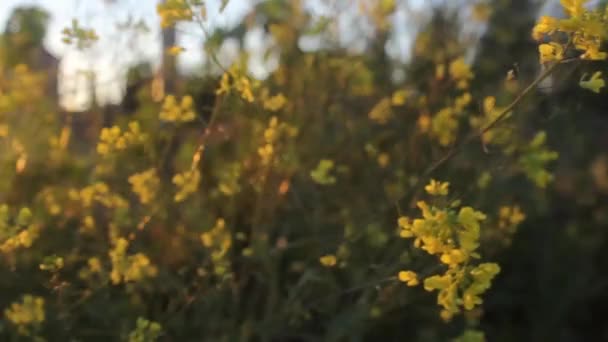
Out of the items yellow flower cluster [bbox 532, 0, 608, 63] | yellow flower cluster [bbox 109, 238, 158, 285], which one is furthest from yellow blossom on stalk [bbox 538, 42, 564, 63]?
yellow flower cluster [bbox 109, 238, 158, 285]

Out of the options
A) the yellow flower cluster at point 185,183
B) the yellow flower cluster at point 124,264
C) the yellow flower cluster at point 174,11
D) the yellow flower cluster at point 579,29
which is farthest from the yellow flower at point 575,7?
the yellow flower cluster at point 124,264

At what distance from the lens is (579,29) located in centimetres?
166

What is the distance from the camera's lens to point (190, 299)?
2277 mm

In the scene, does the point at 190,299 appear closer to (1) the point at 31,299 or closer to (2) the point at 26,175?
(1) the point at 31,299

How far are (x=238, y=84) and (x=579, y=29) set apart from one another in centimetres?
81

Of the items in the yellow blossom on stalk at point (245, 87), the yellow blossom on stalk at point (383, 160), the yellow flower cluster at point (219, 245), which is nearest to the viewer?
the yellow blossom on stalk at point (245, 87)

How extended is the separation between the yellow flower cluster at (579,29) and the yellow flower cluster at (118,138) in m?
1.08

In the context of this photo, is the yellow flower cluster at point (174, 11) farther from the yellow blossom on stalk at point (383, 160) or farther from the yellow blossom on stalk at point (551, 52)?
the yellow blossom on stalk at point (383, 160)

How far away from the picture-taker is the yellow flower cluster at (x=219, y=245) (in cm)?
227

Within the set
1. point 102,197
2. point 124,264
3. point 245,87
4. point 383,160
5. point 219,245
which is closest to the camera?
point 245,87

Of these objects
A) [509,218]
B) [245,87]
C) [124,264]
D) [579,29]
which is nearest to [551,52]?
[579,29]

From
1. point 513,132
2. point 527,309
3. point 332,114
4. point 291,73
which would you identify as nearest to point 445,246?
point 513,132

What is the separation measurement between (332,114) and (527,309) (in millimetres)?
1578

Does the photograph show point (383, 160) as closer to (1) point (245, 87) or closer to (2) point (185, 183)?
(2) point (185, 183)
